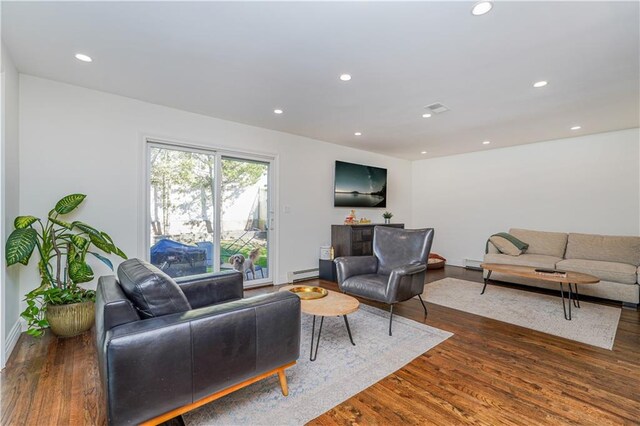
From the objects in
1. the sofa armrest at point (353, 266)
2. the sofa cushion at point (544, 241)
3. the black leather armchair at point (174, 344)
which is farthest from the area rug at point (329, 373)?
the sofa cushion at point (544, 241)

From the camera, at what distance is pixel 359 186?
565cm

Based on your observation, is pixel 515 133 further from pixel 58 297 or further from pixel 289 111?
pixel 58 297

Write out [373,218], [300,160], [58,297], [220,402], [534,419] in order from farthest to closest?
[373,218]
[300,160]
[58,297]
[220,402]
[534,419]

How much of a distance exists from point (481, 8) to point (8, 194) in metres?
3.69

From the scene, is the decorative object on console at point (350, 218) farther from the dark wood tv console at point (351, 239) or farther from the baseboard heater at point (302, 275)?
the baseboard heater at point (302, 275)

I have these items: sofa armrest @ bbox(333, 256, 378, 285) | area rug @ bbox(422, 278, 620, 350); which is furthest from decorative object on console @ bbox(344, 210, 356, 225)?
sofa armrest @ bbox(333, 256, 378, 285)

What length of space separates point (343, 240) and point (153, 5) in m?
3.94

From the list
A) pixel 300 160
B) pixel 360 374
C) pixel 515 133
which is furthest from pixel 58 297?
pixel 515 133

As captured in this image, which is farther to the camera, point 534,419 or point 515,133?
point 515,133

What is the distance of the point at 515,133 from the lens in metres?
A: 4.53

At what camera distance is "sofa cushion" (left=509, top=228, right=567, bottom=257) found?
15.1ft

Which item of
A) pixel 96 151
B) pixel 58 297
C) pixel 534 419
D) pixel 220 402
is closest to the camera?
pixel 534 419

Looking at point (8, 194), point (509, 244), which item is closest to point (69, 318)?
point (8, 194)

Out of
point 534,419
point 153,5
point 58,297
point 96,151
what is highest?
point 153,5
